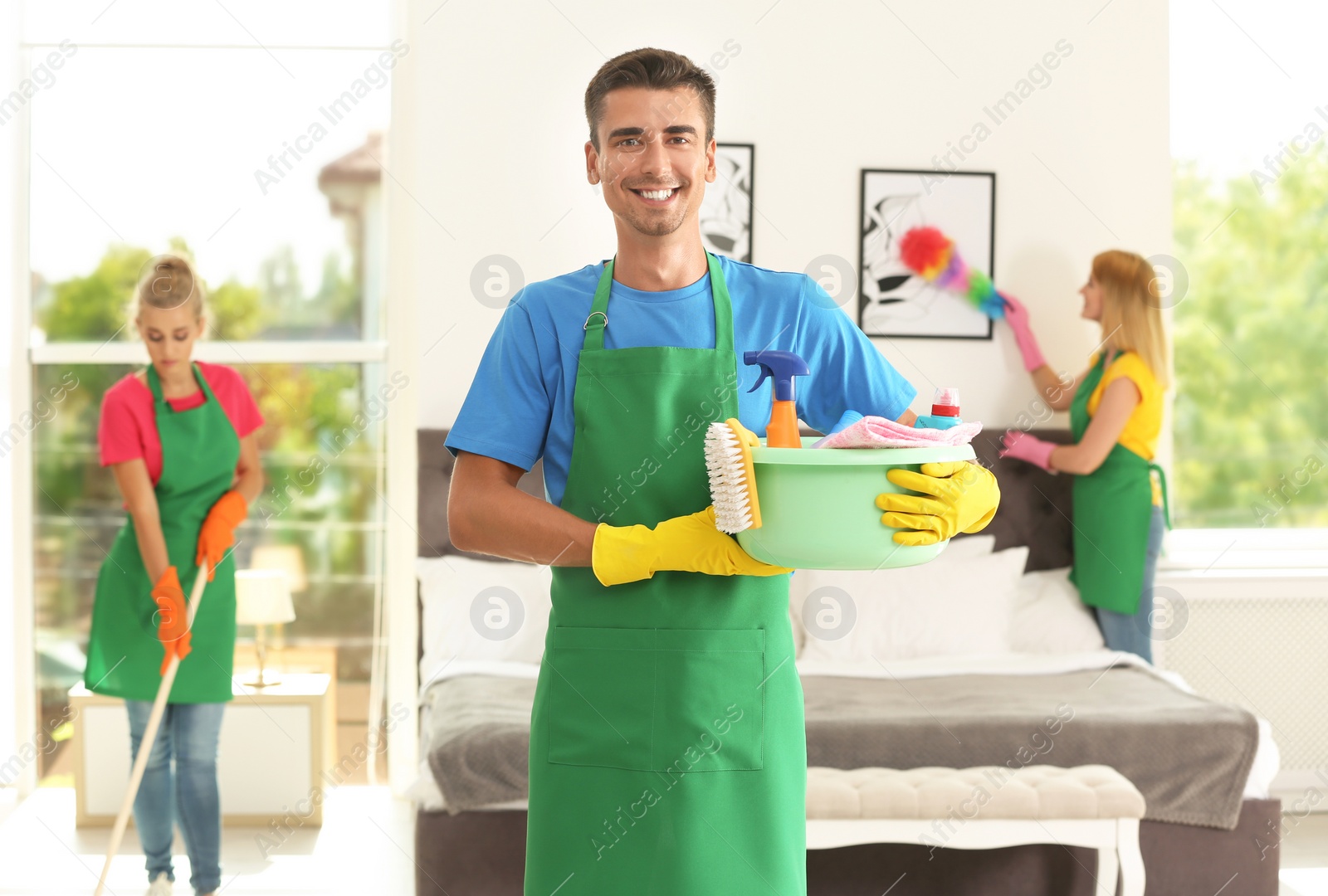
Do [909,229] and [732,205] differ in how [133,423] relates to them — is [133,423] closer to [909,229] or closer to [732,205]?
[732,205]

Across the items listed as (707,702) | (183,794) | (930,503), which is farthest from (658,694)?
(183,794)

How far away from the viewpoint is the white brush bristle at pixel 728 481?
1232mm

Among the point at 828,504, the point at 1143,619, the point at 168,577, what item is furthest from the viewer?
the point at 1143,619

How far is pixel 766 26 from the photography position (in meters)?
3.61

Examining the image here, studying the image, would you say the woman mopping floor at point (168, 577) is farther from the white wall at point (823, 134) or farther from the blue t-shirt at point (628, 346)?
→ the blue t-shirt at point (628, 346)

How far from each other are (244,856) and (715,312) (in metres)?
2.48

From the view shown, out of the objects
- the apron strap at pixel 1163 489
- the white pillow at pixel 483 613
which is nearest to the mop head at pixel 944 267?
the apron strap at pixel 1163 489

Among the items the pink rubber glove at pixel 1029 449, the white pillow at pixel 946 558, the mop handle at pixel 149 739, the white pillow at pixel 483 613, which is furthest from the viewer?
the pink rubber glove at pixel 1029 449

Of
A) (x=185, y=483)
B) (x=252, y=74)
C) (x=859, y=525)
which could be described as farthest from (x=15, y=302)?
(x=859, y=525)

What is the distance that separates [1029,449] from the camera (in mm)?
3537

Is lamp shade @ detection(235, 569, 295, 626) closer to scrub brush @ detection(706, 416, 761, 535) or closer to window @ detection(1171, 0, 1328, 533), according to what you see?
scrub brush @ detection(706, 416, 761, 535)

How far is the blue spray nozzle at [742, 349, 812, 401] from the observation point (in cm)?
131

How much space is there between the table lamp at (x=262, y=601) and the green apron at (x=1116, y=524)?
2476 mm

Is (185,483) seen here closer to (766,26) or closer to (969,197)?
(766,26)
